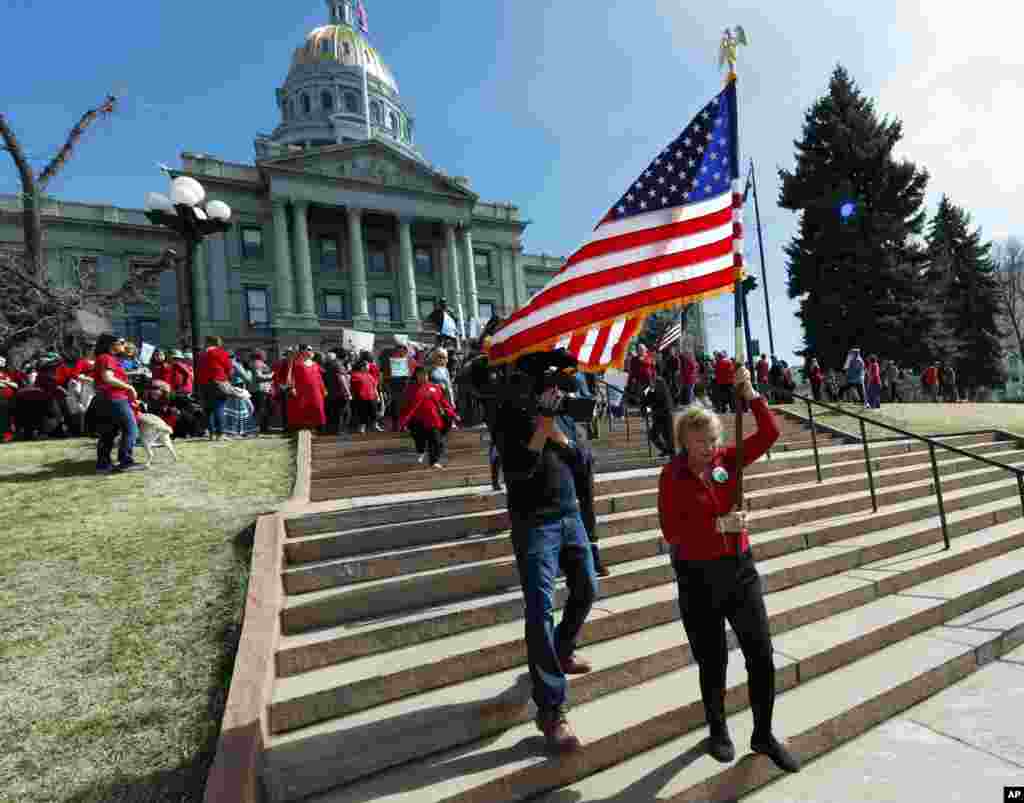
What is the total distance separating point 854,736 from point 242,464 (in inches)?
301

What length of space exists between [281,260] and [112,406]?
1422 inches

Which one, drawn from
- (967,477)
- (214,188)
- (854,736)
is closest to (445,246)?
(214,188)

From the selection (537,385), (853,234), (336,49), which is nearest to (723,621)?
(537,385)

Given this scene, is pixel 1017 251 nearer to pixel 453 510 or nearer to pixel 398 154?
pixel 398 154

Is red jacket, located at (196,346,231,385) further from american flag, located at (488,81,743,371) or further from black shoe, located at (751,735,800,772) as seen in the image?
black shoe, located at (751,735,800,772)

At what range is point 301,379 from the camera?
10289mm

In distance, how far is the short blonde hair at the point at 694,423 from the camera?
2891 millimetres

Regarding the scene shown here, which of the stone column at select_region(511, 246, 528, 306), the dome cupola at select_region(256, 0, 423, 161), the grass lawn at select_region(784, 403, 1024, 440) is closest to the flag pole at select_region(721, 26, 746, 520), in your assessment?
the grass lawn at select_region(784, 403, 1024, 440)

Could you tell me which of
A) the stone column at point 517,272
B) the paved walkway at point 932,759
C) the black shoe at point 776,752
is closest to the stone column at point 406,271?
the stone column at point 517,272

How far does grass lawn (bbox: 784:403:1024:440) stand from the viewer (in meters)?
12.8

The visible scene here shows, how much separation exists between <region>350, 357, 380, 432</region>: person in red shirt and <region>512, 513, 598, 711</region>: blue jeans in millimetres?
8591

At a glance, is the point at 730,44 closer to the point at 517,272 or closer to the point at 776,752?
the point at 776,752

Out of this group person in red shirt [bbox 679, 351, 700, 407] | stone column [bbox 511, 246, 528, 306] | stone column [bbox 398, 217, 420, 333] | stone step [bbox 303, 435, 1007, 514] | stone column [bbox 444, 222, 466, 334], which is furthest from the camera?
stone column [bbox 511, 246, 528, 306]

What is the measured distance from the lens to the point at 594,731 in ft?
10.2
